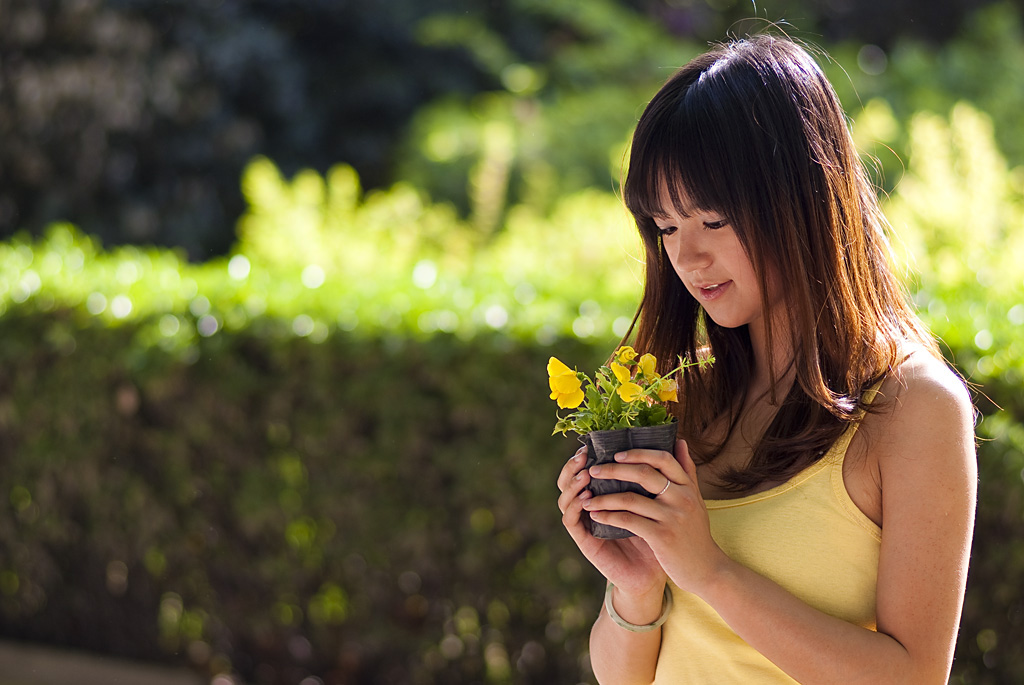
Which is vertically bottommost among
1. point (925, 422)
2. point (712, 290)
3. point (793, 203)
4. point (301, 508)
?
point (301, 508)

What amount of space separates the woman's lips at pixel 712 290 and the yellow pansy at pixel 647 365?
138 millimetres

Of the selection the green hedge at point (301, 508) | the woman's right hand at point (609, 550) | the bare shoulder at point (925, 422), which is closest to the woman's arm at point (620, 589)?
the woman's right hand at point (609, 550)

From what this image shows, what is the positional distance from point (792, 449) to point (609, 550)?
0.32 m

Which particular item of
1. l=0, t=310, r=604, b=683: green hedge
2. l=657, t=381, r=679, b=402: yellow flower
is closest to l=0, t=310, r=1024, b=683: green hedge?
l=0, t=310, r=604, b=683: green hedge

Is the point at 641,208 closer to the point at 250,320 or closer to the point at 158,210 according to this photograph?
the point at 250,320

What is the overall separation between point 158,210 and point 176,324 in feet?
18.9

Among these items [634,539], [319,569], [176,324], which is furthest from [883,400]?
[176,324]

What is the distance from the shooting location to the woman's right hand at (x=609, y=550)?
1453mm

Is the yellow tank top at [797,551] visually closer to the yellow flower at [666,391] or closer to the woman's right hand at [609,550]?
the woman's right hand at [609,550]

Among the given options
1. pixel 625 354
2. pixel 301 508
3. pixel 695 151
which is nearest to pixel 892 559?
pixel 625 354

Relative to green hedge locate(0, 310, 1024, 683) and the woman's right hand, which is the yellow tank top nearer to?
the woman's right hand

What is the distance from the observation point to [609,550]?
1.51 metres

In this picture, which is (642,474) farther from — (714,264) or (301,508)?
(301,508)

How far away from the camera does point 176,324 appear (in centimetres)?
400
